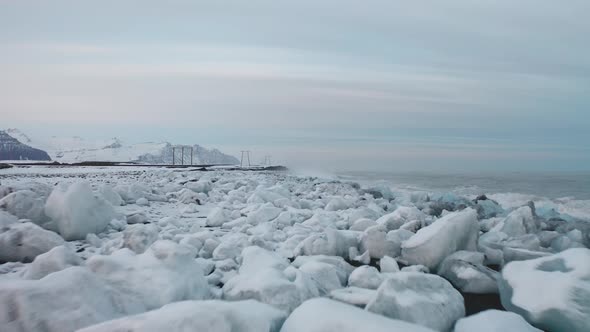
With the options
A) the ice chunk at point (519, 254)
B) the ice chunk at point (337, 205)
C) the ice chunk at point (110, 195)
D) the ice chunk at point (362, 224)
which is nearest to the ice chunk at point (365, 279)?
the ice chunk at point (519, 254)

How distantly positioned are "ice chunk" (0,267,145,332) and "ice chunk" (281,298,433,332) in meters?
0.92

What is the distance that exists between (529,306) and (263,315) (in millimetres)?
1711

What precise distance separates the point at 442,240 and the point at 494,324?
1.56 metres

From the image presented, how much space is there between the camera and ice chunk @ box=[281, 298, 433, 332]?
5.53 ft

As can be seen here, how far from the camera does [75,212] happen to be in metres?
4.03

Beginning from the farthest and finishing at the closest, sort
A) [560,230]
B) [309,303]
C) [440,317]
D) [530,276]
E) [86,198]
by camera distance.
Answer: [560,230] < [86,198] < [530,276] < [440,317] < [309,303]

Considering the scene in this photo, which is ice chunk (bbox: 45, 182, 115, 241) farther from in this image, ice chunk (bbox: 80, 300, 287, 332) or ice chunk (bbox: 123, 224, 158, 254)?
ice chunk (bbox: 80, 300, 287, 332)

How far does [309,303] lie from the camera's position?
1962 millimetres

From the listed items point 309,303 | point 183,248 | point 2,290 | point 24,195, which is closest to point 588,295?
point 309,303

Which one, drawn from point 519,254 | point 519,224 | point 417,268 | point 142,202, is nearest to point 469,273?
point 417,268

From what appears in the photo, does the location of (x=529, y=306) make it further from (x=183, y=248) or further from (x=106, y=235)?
(x=106, y=235)

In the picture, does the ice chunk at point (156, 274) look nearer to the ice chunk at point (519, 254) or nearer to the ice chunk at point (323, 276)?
the ice chunk at point (323, 276)

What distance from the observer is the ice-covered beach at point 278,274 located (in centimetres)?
181

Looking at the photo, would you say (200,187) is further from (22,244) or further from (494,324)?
(494,324)
